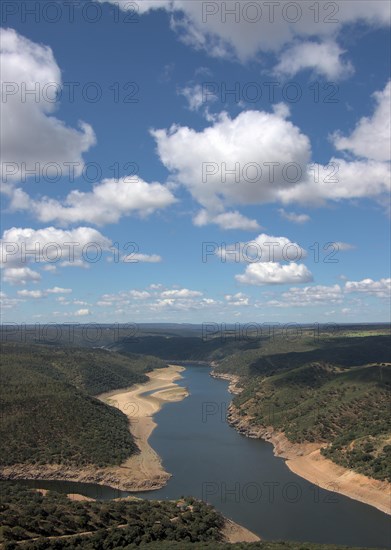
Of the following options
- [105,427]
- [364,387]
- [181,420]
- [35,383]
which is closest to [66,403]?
[105,427]

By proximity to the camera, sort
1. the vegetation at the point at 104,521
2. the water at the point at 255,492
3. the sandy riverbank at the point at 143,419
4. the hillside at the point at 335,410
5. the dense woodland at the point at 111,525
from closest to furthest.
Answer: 1. the dense woodland at the point at 111,525
2. the vegetation at the point at 104,521
3. the water at the point at 255,492
4. the sandy riverbank at the point at 143,419
5. the hillside at the point at 335,410

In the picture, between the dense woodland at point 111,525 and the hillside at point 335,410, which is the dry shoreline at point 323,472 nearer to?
the hillside at point 335,410

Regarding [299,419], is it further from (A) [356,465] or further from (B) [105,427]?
(B) [105,427]

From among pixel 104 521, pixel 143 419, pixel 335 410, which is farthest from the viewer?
pixel 143 419

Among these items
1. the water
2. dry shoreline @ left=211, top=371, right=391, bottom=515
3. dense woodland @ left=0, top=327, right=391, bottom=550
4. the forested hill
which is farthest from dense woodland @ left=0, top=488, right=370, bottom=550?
dry shoreline @ left=211, top=371, right=391, bottom=515

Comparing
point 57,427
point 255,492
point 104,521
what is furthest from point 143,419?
point 104,521

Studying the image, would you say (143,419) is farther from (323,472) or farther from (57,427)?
(323,472)

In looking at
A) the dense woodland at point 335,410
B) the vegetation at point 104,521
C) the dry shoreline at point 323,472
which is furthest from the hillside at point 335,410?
the vegetation at point 104,521
